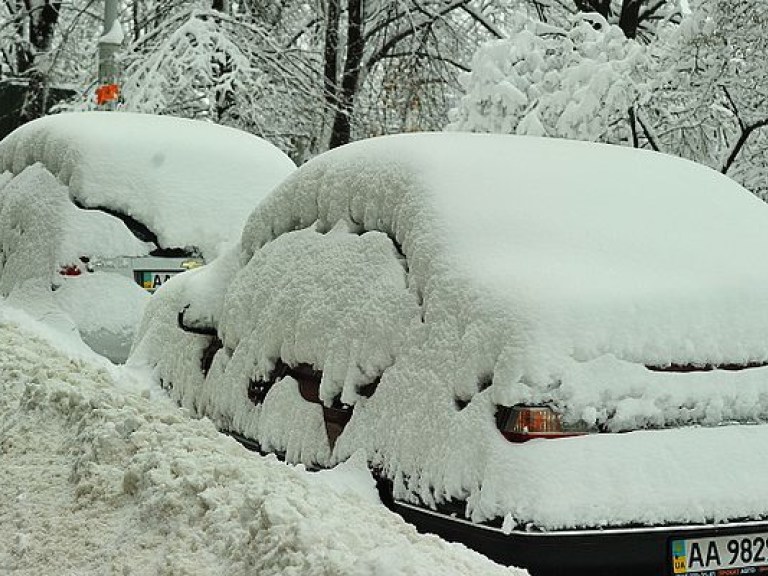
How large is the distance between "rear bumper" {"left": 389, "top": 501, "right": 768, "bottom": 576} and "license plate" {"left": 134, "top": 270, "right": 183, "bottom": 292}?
4993 mm

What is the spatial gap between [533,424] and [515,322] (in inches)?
12.2

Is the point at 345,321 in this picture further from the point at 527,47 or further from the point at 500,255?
the point at 527,47

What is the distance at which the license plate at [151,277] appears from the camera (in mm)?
8242

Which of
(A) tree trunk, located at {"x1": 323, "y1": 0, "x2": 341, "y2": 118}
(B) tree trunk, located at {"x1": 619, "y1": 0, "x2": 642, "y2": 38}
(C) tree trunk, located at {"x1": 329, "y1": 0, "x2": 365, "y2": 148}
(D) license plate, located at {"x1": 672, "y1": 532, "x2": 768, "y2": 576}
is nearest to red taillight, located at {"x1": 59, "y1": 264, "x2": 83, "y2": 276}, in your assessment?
(D) license plate, located at {"x1": 672, "y1": 532, "x2": 768, "y2": 576}

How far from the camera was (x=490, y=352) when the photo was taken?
11.9 ft

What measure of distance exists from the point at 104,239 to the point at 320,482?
14.9 ft

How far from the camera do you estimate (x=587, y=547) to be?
11.5 feet

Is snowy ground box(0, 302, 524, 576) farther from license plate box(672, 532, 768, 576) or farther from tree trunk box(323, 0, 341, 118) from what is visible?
tree trunk box(323, 0, 341, 118)

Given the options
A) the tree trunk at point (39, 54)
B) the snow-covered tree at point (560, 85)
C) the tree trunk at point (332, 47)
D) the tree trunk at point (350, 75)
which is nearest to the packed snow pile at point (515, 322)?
the snow-covered tree at point (560, 85)

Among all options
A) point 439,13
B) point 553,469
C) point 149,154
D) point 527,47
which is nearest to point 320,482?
point 553,469

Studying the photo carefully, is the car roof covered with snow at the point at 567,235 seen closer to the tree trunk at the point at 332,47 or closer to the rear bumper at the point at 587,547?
the rear bumper at the point at 587,547

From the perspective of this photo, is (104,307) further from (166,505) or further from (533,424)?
(533,424)

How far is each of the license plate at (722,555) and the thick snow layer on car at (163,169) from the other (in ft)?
17.0

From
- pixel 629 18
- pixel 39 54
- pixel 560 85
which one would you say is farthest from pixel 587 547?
pixel 39 54
